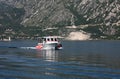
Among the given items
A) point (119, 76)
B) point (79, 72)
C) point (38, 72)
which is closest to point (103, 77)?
point (119, 76)

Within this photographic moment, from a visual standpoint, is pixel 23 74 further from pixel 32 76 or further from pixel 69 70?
pixel 69 70

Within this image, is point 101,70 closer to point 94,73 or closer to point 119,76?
point 94,73

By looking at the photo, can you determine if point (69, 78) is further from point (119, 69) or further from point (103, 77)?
point (119, 69)

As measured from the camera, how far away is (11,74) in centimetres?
→ 9575

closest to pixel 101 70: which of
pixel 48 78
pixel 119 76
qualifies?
pixel 119 76

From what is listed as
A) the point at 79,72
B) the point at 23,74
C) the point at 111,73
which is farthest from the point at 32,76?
the point at 111,73

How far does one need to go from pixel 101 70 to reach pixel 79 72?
7.13 metres

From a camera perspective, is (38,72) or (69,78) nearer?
(69,78)

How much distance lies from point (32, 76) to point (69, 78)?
945 cm

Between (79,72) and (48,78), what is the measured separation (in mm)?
12589

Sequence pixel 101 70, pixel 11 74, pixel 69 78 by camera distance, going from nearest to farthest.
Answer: pixel 69 78 → pixel 11 74 → pixel 101 70

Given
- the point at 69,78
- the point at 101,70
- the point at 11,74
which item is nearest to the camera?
the point at 69,78

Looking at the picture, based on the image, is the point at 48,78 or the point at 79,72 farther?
the point at 79,72

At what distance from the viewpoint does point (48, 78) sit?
8900cm
